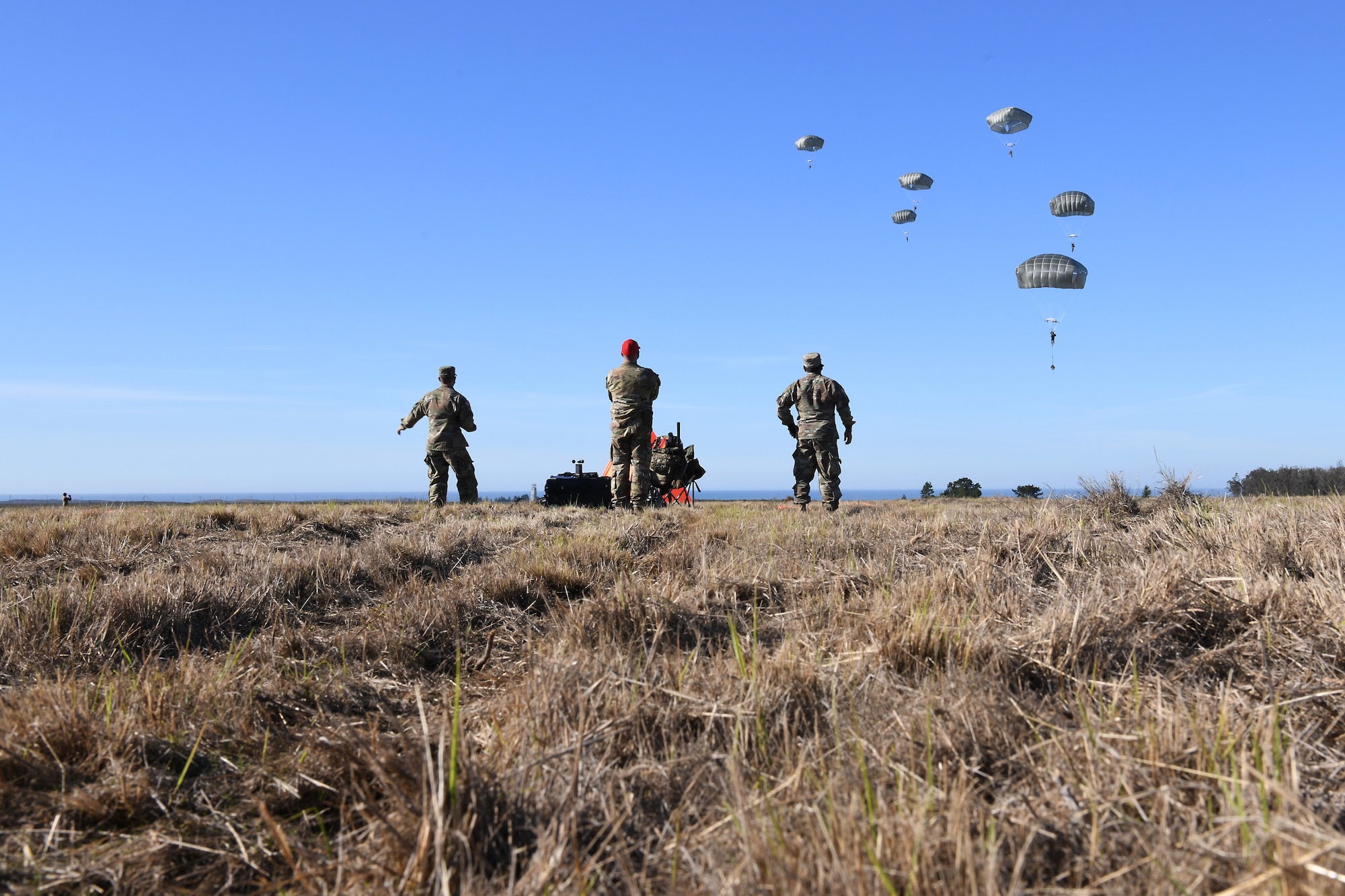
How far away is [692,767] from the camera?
204 cm

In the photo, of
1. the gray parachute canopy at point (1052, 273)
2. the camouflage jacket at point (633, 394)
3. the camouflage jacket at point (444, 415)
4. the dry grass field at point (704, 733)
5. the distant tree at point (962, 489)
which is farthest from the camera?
the gray parachute canopy at point (1052, 273)

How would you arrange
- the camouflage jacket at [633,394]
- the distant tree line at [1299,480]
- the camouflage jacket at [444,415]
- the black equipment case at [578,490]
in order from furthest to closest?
1. the distant tree line at [1299,480]
2. the black equipment case at [578,490]
3. the camouflage jacket at [444,415]
4. the camouflage jacket at [633,394]

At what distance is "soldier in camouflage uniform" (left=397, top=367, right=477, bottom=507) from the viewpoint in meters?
13.2

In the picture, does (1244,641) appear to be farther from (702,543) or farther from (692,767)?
(702,543)

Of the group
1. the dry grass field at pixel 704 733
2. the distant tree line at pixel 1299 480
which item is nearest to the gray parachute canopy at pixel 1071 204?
the distant tree line at pixel 1299 480

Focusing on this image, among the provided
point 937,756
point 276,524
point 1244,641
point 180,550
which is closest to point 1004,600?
point 1244,641

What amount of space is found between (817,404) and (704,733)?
11.1 meters

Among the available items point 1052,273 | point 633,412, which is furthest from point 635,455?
point 1052,273

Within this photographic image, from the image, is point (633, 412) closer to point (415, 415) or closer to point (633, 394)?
point (633, 394)

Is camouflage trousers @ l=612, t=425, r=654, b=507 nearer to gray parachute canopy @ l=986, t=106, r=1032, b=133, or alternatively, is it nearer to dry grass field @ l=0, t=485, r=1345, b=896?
dry grass field @ l=0, t=485, r=1345, b=896

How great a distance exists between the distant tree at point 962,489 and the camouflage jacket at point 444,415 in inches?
710

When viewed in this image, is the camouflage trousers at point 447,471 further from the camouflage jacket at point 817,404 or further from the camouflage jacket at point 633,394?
the camouflage jacket at point 817,404

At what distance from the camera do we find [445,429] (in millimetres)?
13258

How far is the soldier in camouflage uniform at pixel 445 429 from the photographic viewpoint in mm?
13156
